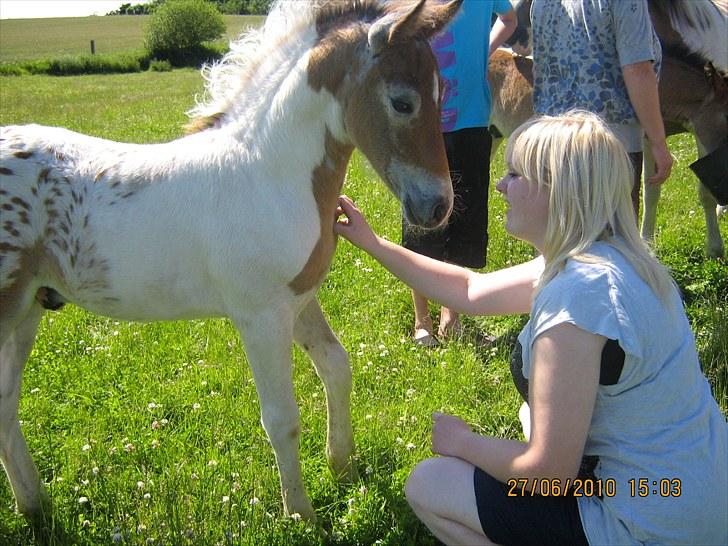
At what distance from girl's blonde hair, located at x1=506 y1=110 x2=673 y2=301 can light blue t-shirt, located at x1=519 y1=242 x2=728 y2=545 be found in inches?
2.1

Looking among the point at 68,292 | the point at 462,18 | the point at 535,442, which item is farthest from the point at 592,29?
the point at 68,292

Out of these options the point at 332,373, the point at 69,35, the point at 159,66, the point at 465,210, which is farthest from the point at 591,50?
the point at 69,35

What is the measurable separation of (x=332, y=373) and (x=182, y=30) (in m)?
53.4

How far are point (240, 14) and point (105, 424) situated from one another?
72620 millimetres

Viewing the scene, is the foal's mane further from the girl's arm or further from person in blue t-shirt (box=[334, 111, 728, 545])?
person in blue t-shirt (box=[334, 111, 728, 545])

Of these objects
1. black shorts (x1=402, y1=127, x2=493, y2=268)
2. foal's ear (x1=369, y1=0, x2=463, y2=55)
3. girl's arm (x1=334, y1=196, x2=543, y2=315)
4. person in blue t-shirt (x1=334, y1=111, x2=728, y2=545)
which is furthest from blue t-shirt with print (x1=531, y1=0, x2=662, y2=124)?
person in blue t-shirt (x1=334, y1=111, x2=728, y2=545)

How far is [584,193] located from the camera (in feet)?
6.72

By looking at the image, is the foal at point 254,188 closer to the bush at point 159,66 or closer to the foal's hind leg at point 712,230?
the foal's hind leg at point 712,230

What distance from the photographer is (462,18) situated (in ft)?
13.5

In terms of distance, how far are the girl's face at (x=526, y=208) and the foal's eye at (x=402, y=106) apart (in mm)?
503

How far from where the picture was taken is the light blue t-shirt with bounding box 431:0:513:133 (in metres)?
4.12

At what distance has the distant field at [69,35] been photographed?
46250 millimetres

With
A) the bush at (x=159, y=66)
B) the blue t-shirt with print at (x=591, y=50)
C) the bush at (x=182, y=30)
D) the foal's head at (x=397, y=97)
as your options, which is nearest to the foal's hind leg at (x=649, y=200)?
the blue t-shirt with print at (x=591, y=50)

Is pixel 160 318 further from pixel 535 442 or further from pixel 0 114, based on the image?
pixel 0 114
